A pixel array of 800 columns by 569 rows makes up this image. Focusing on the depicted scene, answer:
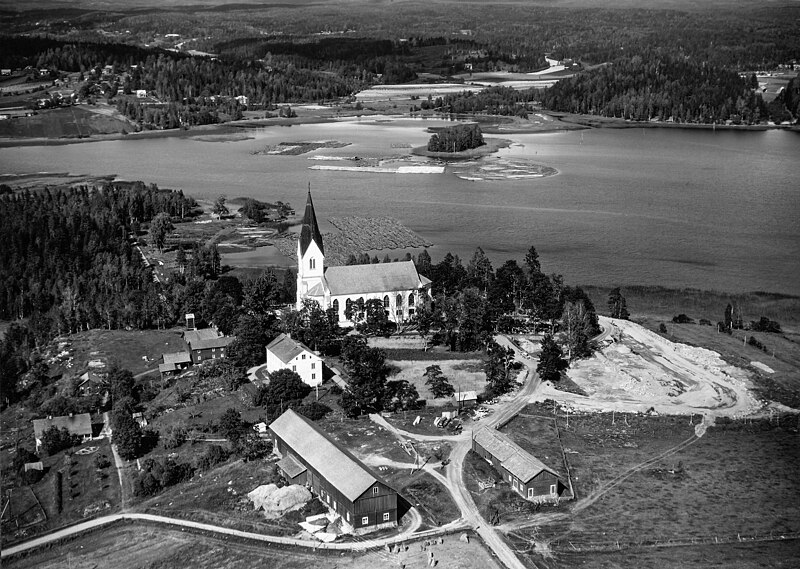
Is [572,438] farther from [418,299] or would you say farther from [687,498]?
[418,299]

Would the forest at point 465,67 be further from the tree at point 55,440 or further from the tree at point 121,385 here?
the tree at point 55,440

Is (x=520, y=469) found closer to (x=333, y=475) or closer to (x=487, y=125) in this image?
(x=333, y=475)

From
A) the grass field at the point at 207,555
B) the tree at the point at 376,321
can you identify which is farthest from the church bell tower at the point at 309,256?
the grass field at the point at 207,555

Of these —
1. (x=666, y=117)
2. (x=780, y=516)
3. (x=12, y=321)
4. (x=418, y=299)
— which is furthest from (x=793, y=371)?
(x=666, y=117)

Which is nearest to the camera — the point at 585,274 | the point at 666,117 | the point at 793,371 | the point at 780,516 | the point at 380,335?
the point at 780,516

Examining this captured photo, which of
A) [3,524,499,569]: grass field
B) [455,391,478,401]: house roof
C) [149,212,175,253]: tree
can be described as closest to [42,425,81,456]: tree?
[3,524,499,569]: grass field

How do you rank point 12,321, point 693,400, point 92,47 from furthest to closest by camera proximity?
point 92,47
point 12,321
point 693,400
